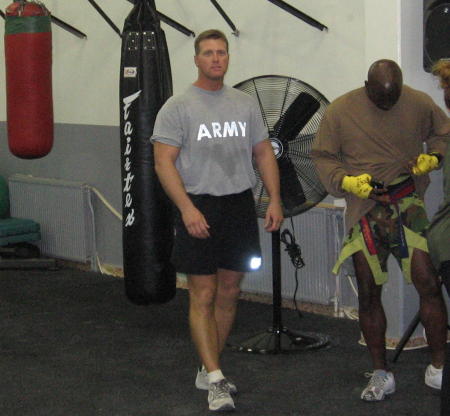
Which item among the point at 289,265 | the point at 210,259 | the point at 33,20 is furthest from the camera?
the point at 289,265

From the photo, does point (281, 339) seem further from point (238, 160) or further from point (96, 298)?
point (96, 298)

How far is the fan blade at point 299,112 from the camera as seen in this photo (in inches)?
166

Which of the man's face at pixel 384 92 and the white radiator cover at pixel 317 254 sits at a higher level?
the man's face at pixel 384 92

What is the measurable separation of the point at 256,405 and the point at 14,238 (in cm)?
360

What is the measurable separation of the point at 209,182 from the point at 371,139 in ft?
2.07

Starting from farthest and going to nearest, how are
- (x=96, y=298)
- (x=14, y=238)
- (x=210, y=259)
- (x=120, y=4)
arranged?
1. (x=14, y=238)
2. (x=120, y=4)
3. (x=96, y=298)
4. (x=210, y=259)

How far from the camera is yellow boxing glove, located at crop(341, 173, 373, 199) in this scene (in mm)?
3520

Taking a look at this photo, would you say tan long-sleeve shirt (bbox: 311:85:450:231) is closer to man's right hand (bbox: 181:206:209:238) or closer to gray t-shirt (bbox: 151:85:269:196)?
gray t-shirt (bbox: 151:85:269:196)

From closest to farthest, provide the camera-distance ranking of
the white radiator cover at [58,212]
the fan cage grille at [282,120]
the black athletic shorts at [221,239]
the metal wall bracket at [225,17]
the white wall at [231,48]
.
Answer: the black athletic shorts at [221,239] < the fan cage grille at [282,120] < the white wall at [231,48] < the metal wall bracket at [225,17] < the white radiator cover at [58,212]

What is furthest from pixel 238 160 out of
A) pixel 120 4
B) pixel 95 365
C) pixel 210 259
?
pixel 120 4

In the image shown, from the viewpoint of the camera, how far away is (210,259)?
11.8 feet

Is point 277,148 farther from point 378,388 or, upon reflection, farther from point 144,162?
point 378,388

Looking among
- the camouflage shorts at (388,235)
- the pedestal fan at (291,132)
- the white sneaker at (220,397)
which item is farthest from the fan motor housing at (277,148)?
the white sneaker at (220,397)

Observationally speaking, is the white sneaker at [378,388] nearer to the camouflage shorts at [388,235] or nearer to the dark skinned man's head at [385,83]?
the camouflage shorts at [388,235]
